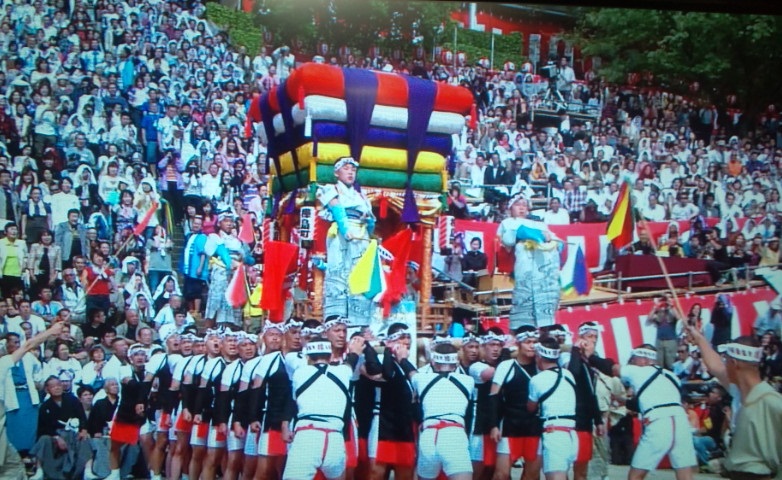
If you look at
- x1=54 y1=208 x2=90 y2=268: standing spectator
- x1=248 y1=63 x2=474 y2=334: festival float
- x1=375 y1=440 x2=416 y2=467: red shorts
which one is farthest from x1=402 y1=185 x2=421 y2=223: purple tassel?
x1=54 y1=208 x2=90 y2=268: standing spectator

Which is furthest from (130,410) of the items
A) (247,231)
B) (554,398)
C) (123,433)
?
(554,398)

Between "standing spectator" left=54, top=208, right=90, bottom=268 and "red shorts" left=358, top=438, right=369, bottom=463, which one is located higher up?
"standing spectator" left=54, top=208, right=90, bottom=268

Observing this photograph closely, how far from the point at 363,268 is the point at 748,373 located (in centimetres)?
188

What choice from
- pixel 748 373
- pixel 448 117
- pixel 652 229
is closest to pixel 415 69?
pixel 448 117

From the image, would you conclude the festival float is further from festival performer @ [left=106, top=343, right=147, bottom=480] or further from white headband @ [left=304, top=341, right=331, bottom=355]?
festival performer @ [left=106, top=343, right=147, bottom=480]

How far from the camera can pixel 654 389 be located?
545cm

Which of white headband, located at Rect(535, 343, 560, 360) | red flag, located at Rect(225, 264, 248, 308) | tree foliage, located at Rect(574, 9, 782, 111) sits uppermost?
tree foliage, located at Rect(574, 9, 782, 111)

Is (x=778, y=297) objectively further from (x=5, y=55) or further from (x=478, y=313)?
(x=5, y=55)

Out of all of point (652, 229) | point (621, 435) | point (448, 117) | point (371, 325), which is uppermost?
point (448, 117)

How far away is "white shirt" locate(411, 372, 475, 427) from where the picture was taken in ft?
17.4

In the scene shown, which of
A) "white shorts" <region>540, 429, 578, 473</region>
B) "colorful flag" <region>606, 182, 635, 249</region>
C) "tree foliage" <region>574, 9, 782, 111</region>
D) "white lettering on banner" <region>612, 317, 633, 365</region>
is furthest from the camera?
"tree foliage" <region>574, 9, 782, 111</region>

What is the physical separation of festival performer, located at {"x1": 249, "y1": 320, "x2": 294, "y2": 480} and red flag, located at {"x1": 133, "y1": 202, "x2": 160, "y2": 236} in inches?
34.4

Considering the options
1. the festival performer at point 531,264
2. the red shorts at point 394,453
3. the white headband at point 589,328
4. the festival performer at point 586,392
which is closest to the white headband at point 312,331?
the red shorts at point 394,453

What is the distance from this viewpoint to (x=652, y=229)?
18.9 feet
